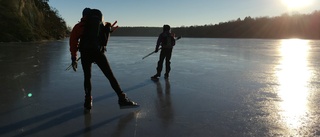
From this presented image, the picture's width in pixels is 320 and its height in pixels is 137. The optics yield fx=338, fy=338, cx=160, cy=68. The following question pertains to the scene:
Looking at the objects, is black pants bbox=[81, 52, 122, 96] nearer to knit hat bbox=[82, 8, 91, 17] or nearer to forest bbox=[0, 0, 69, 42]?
knit hat bbox=[82, 8, 91, 17]

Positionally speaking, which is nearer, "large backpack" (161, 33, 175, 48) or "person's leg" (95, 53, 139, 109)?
"person's leg" (95, 53, 139, 109)

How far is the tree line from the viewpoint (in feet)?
267

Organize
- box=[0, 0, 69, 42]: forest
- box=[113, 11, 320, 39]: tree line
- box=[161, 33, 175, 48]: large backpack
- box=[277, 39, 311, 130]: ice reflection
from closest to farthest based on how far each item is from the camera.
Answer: box=[277, 39, 311, 130]: ice reflection, box=[161, 33, 175, 48]: large backpack, box=[0, 0, 69, 42]: forest, box=[113, 11, 320, 39]: tree line

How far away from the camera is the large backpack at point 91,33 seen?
5.02 metres

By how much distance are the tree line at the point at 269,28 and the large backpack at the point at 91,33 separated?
7018 centimetres

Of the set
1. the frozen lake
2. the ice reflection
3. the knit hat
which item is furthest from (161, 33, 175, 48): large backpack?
the knit hat

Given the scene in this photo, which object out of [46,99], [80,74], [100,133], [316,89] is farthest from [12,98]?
[316,89]

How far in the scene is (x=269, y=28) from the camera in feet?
312

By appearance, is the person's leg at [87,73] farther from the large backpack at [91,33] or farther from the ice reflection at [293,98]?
the ice reflection at [293,98]

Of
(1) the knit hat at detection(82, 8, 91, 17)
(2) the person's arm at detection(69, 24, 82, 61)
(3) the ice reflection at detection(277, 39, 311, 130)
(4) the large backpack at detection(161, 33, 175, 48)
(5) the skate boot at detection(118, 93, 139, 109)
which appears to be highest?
(1) the knit hat at detection(82, 8, 91, 17)

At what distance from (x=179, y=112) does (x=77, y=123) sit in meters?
1.54

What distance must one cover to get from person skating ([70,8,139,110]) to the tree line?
230ft

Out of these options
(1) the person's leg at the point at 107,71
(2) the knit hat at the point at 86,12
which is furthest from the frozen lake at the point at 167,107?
(2) the knit hat at the point at 86,12

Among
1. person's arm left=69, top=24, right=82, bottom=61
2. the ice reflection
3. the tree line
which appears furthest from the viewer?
the tree line
